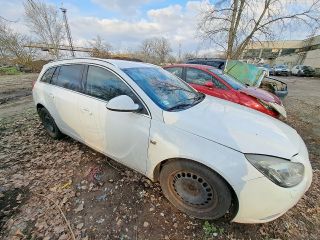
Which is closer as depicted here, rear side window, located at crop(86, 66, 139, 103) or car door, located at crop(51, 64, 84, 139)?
rear side window, located at crop(86, 66, 139, 103)

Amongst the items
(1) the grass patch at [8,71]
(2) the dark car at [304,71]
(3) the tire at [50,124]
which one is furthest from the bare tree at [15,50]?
(2) the dark car at [304,71]

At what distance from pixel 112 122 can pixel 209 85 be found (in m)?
3.43

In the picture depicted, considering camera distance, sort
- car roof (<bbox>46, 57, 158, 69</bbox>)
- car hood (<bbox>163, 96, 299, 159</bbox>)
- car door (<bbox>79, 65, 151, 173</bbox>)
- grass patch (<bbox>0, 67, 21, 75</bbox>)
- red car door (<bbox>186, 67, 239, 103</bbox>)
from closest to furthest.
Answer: car hood (<bbox>163, 96, 299, 159</bbox>)
car door (<bbox>79, 65, 151, 173</bbox>)
car roof (<bbox>46, 57, 158, 69</bbox>)
red car door (<bbox>186, 67, 239, 103</bbox>)
grass patch (<bbox>0, 67, 21, 75</bbox>)

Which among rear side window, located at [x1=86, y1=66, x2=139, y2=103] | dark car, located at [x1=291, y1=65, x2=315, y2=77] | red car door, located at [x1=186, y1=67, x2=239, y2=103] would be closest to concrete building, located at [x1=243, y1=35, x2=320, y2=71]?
dark car, located at [x1=291, y1=65, x2=315, y2=77]

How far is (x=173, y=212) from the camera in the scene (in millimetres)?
2535

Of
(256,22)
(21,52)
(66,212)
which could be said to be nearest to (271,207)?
(66,212)

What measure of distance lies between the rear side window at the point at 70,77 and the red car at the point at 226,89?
128 inches

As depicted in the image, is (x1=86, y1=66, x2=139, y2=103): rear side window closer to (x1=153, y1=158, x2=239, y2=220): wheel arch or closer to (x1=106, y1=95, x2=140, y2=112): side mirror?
(x1=106, y1=95, x2=140, y2=112): side mirror

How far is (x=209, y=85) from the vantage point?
532cm

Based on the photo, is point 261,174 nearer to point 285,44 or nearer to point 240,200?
point 240,200

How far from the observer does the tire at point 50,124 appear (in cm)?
399

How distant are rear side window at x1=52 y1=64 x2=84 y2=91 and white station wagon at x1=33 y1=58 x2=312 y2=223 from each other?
2cm

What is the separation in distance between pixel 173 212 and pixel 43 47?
2988cm

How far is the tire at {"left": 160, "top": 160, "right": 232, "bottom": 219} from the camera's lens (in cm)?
208
